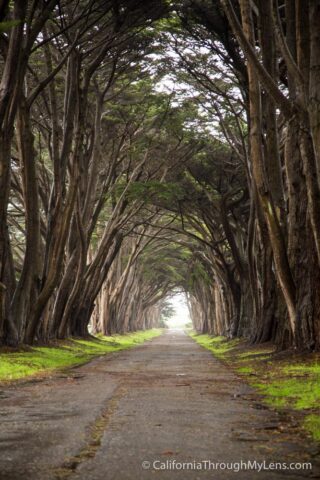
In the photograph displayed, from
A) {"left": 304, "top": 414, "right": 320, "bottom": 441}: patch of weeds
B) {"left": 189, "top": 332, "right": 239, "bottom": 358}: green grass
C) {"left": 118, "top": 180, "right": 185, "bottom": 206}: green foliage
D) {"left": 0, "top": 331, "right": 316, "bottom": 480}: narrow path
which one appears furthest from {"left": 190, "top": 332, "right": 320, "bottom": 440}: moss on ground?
{"left": 118, "top": 180, "right": 185, "bottom": 206}: green foliage

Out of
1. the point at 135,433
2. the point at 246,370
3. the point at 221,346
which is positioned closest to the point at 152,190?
the point at 221,346

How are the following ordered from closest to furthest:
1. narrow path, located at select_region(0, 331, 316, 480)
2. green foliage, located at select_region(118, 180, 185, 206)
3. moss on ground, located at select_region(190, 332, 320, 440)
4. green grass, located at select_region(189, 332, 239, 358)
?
narrow path, located at select_region(0, 331, 316, 480), moss on ground, located at select_region(190, 332, 320, 440), green grass, located at select_region(189, 332, 239, 358), green foliage, located at select_region(118, 180, 185, 206)

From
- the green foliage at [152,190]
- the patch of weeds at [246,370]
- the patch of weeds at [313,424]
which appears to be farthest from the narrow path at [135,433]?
the green foliage at [152,190]

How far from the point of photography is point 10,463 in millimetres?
3688

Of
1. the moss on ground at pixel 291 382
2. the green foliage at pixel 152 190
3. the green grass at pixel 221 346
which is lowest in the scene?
the moss on ground at pixel 291 382

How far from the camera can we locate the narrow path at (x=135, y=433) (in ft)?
11.7

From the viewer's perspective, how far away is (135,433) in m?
4.65

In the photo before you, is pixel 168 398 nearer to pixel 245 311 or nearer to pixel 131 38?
pixel 131 38

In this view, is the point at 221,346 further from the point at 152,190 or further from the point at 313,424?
the point at 313,424

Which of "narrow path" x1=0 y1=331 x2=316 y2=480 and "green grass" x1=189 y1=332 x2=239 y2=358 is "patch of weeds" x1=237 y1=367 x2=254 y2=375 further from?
"green grass" x1=189 y1=332 x2=239 y2=358

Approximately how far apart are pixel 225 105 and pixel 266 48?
28.1 feet

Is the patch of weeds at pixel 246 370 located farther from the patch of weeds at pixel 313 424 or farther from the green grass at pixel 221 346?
the green grass at pixel 221 346

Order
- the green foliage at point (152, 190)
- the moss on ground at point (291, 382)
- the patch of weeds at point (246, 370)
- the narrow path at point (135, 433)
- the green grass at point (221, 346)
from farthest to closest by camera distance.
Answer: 1. the green foliage at point (152, 190)
2. the green grass at point (221, 346)
3. the patch of weeds at point (246, 370)
4. the moss on ground at point (291, 382)
5. the narrow path at point (135, 433)

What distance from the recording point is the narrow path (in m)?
3.57
